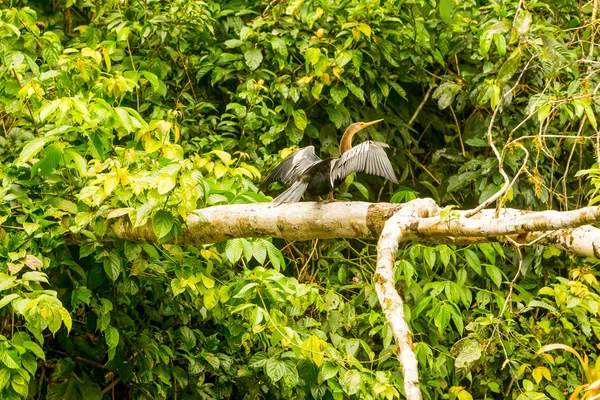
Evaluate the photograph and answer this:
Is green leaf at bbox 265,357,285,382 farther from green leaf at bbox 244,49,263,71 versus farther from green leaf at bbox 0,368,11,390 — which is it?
green leaf at bbox 244,49,263,71

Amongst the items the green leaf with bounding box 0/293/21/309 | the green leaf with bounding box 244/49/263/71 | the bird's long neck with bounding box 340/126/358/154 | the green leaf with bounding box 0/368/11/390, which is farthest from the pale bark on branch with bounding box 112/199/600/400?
the green leaf with bounding box 244/49/263/71

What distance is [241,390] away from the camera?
3770mm

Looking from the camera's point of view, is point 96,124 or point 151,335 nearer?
point 96,124

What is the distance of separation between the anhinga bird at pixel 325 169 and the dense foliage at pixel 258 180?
26 centimetres

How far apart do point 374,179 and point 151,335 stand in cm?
166

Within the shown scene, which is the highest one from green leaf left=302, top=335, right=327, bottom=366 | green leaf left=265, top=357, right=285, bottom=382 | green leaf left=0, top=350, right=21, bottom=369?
green leaf left=0, top=350, right=21, bottom=369

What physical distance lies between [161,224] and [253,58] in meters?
1.71

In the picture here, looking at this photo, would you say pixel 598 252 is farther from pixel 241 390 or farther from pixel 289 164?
pixel 241 390

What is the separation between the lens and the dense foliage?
294 cm

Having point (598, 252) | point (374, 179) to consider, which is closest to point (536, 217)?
point (598, 252)

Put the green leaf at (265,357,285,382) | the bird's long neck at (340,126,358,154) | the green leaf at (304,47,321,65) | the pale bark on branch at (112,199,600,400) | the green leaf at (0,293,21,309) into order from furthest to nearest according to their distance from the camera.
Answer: the green leaf at (304,47,321,65)
the bird's long neck at (340,126,358,154)
the green leaf at (265,357,285,382)
the green leaf at (0,293,21,309)
the pale bark on branch at (112,199,600,400)

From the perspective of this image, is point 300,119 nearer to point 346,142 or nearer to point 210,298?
point 346,142

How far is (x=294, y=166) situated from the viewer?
2977mm

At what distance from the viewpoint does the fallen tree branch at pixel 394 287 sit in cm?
182
